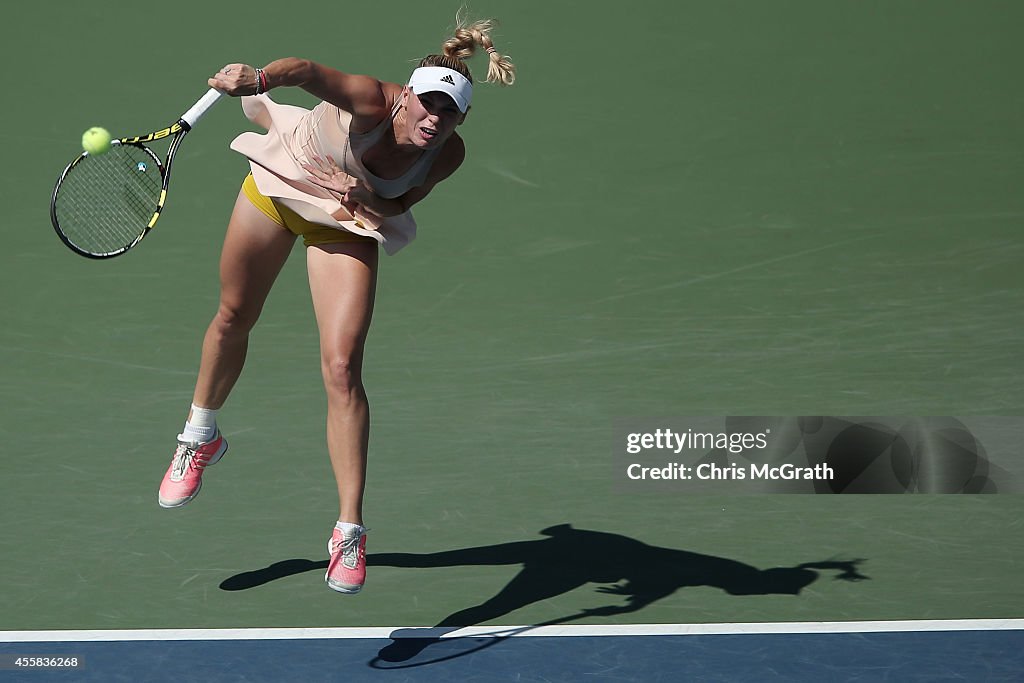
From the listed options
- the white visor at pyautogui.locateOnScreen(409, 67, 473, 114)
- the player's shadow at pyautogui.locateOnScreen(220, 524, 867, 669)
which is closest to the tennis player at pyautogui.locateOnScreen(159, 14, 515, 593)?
the white visor at pyautogui.locateOnScreen(409, 67, 473, 114)

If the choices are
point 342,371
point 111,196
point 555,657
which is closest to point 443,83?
point 342,371

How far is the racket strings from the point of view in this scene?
6.23 metres

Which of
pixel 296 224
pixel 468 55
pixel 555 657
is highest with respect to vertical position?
pixel 468 55

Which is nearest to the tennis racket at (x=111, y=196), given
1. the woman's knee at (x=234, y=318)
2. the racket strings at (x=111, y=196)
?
the racket strings at (x=111, y=196)

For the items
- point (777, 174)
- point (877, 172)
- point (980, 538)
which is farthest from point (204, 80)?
point (980, 538)

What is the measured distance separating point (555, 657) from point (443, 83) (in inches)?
92.8

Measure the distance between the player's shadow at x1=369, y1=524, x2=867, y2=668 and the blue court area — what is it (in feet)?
1.00

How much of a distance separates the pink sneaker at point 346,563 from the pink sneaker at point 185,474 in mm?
1008

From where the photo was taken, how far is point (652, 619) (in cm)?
684

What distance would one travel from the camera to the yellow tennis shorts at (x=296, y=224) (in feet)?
20.7

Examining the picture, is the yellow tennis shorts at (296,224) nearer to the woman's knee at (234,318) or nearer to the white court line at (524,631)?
the woman's knee at (234,318)

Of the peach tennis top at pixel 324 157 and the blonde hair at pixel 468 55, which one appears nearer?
the blonde hair at pixel 468 55

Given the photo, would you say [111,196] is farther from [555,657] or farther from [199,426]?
[555,657]

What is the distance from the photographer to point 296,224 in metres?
6.38
